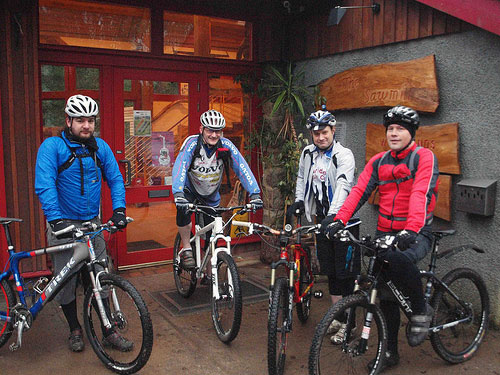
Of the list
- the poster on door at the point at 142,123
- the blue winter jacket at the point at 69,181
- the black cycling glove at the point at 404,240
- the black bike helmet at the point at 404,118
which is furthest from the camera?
the poster on door at the point at 142,123

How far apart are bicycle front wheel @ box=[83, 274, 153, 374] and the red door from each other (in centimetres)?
239

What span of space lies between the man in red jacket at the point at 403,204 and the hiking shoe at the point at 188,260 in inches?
72.5

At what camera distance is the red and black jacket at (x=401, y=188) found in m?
3.56

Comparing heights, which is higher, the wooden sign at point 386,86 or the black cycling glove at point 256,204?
the wooden sign at point 386,86

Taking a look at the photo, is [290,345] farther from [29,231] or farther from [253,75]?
[253,75]

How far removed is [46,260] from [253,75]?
11.8ft

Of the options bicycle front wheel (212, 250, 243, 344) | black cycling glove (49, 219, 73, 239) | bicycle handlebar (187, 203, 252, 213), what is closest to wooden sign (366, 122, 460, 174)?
bicycle handlebar (187, 203, 252, 213)

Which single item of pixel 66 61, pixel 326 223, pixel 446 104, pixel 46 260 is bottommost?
pixel 46 260

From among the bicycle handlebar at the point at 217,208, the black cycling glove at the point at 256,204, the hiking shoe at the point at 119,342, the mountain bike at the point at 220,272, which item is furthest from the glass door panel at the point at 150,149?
the hiking shoe at the point at 119,342

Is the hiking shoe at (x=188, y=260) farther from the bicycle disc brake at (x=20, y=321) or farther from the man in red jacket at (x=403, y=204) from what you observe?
the man in red jacket at (x=403, y=204)

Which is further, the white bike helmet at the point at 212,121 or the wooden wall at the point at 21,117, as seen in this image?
the wooden wall at the point at 21,117

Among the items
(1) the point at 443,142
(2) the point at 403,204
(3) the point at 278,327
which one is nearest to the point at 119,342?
(3) the point at 278,327

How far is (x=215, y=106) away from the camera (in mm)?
7020

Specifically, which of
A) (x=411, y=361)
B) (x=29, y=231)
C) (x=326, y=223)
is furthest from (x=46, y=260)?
(x=411, y=361)
